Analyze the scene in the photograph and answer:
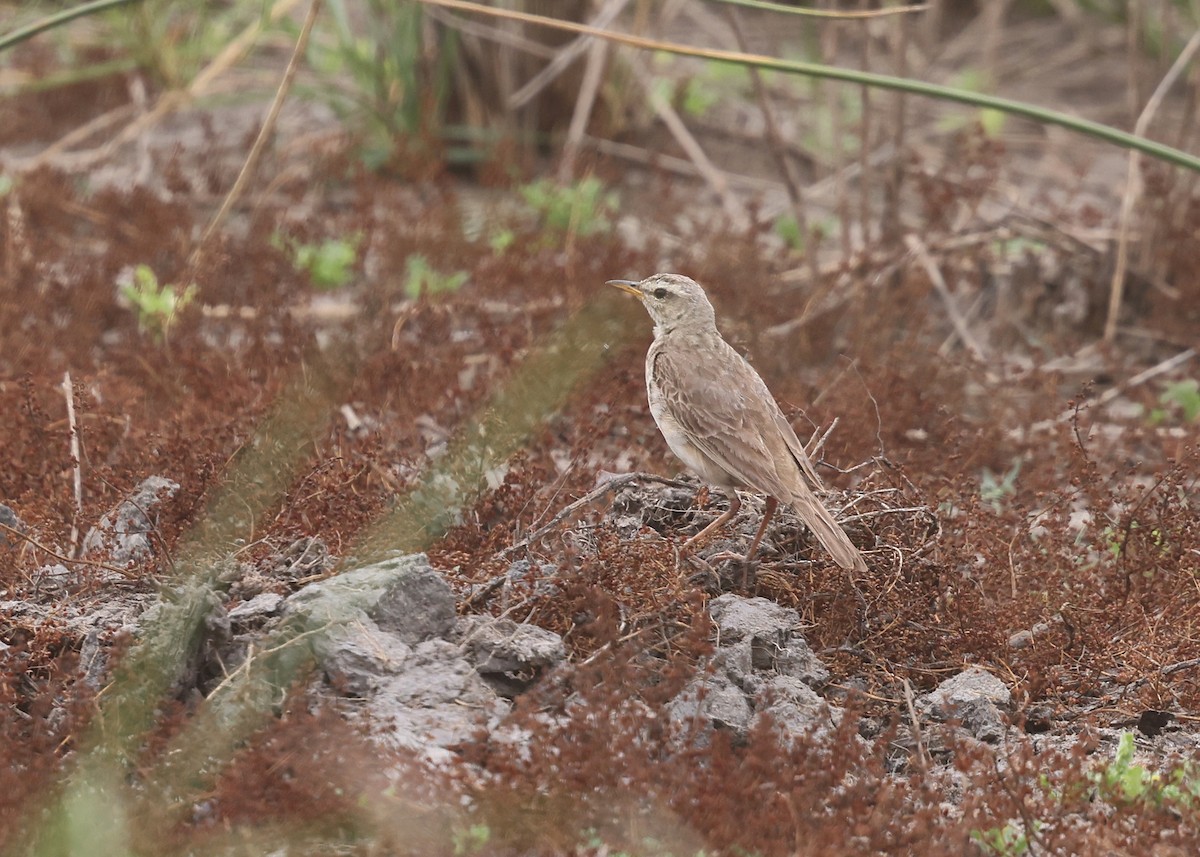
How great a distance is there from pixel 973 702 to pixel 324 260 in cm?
454

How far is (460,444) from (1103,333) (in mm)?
4311

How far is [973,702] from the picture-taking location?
395 centimetres

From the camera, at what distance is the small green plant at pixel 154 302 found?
6.70 m

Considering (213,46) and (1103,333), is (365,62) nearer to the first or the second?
(213,46)

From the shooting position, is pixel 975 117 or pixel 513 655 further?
pixel 975 117

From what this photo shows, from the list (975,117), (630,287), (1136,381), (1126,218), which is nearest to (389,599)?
(630,287)

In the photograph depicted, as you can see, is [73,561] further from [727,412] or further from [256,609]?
[727,412]

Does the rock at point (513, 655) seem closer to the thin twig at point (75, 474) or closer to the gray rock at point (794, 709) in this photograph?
the gray rock at point (794, 709)

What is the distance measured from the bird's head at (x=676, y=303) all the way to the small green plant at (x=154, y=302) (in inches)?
94.4

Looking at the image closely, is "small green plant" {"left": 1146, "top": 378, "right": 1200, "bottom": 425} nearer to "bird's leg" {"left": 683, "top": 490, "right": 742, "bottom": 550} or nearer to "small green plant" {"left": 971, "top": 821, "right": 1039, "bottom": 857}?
"bird's leg" {"left": 683, "top": 490, "right": 742, "bottom": 550}

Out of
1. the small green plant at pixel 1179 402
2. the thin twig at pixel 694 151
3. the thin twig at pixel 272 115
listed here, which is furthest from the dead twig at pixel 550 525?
the thin twig at pixel 694 151

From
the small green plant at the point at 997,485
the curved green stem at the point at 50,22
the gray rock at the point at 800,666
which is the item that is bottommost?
the small green plant at the point at 997,485

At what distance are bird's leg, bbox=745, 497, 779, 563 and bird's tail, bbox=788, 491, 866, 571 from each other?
120 millimetres

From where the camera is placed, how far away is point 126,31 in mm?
9562
